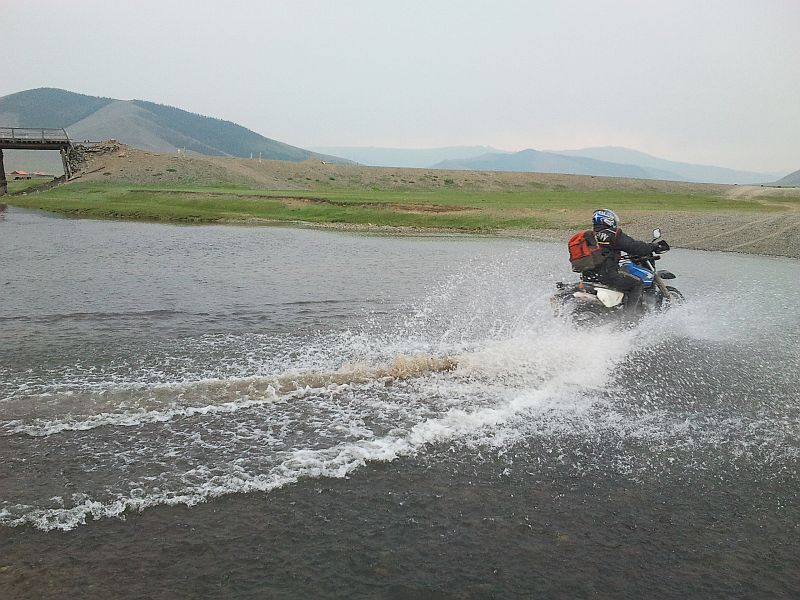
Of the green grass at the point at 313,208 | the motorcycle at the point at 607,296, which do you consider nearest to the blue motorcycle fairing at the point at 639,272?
the motorcycle at the point at 607,296

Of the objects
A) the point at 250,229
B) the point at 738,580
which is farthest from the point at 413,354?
the point at 250,229

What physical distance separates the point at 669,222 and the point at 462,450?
30.1 m

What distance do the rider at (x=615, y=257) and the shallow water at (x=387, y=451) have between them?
2.39 feet

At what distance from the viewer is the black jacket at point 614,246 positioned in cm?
1080

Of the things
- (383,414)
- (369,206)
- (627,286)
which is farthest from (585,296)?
(369,206)

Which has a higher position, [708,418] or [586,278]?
[586,278]

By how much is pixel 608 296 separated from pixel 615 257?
30.3 inches

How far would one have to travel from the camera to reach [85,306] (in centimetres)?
1235

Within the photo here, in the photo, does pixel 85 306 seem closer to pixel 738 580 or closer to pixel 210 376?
pixel 210 376

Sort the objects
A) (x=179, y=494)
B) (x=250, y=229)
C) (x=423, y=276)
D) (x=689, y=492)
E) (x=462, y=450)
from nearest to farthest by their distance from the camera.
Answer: (x=179, y=494) → (x=689, y=492) → (x=462, y=450) → (x=423, y=276) → (x=250, y=229)

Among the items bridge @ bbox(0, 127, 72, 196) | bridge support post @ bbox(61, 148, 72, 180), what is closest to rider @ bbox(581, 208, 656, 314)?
bridge @ bbox(0, 127, 72, 196)

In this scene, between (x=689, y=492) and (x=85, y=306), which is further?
(x=85, y=306)

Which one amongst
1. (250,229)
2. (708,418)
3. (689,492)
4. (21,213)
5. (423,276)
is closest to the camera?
(689,492)

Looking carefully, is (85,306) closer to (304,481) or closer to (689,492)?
(304,481)
